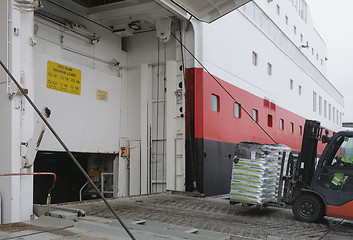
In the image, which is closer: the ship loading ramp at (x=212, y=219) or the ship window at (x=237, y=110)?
the ship loading ramp at (x=212, y=219)

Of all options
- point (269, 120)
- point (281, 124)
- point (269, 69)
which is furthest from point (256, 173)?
point (281, 124)

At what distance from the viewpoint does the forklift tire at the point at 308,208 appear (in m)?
5.24

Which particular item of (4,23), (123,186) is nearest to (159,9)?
(4,23)

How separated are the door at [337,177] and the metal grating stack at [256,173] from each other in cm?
70

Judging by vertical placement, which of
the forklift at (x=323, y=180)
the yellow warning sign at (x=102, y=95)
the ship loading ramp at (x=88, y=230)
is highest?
the yellow warning sign at (x=102, y=95)

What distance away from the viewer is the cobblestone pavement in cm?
446

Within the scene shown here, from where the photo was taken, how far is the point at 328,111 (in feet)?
74.5

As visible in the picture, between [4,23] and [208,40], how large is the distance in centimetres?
484

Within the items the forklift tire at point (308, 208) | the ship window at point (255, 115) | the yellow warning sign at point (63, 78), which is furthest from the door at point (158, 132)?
the ship window at point (255, 115)

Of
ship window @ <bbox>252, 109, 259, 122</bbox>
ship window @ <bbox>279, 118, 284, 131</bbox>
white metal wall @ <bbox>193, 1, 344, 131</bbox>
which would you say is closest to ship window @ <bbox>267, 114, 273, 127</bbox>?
white metal wall @ <bbox>193, 1, 344, 131</bbox>

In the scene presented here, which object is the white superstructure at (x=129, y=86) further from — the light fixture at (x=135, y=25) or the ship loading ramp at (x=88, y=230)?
the ship loading ramp at (x=88, y=230)

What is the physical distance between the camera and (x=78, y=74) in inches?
305

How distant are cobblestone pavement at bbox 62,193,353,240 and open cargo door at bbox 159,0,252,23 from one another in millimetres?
3665

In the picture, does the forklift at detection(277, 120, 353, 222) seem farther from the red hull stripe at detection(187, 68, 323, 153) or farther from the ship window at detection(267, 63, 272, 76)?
the ship window at detection(267, 63, 272, 76)
